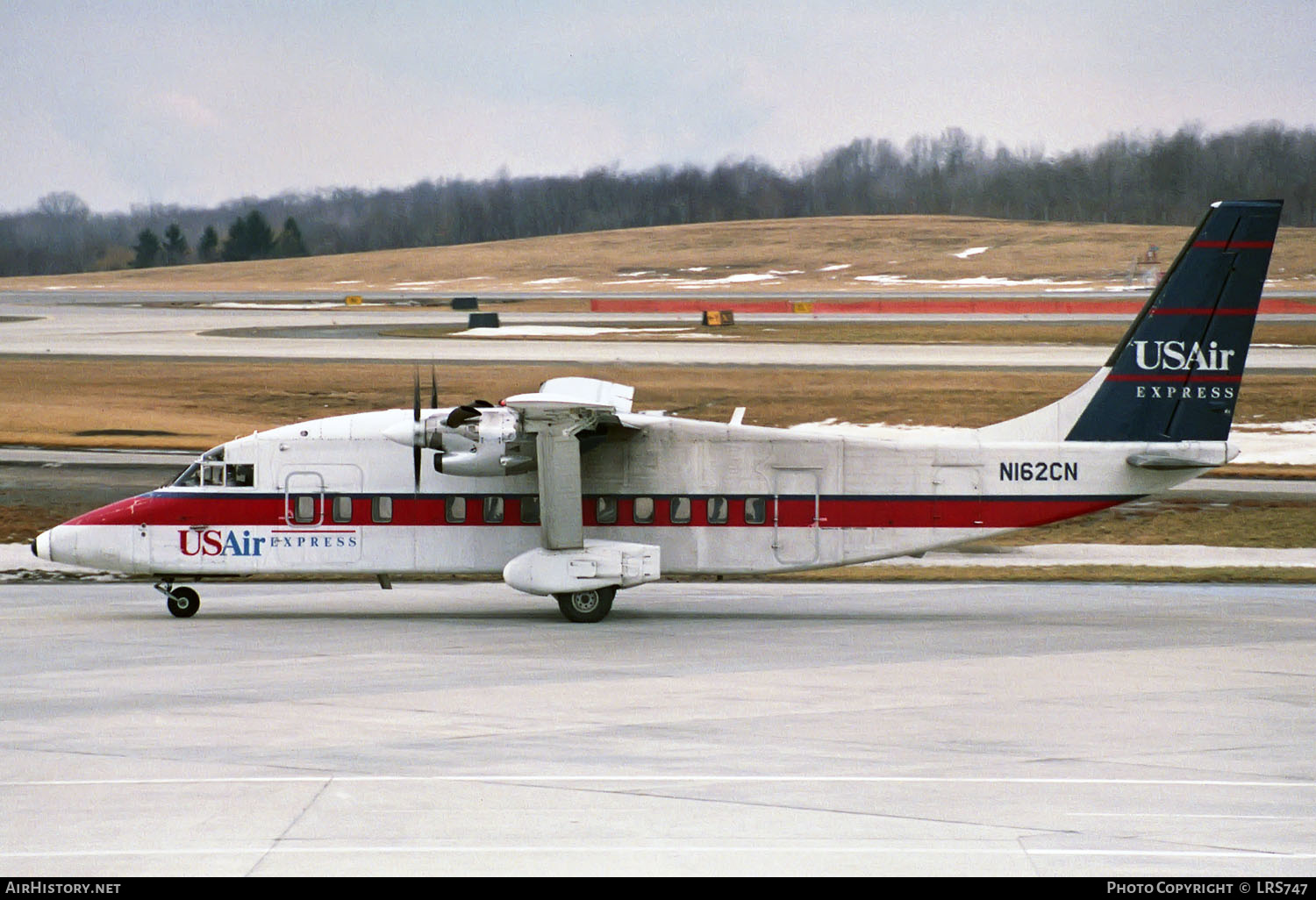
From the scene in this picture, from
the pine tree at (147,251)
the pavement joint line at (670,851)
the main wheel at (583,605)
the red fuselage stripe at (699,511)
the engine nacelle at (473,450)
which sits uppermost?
the pine tree at (147,251)

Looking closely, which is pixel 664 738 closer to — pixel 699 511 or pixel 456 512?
pixel 699 511

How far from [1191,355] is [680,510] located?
28.3 ft

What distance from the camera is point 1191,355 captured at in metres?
23.3

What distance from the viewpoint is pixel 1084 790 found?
12.7 metres

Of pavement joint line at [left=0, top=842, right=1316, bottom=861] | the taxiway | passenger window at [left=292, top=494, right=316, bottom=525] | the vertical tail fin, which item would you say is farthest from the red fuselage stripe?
pavement joint line at [left=0, top=842, right=1316, bottom=861]

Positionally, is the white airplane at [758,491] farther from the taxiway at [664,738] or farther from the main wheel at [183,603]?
the taxiway at [664,738]

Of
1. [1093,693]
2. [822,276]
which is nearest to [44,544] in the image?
[1093,693]

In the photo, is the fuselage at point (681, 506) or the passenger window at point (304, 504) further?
the passenger window at point (304, 504)

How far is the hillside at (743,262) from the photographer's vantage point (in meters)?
126

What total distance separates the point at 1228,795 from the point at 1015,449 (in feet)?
36.7

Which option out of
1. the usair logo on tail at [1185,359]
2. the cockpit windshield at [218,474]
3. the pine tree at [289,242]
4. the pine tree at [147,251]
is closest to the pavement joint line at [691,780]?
the cockpit windshield at [218,474]

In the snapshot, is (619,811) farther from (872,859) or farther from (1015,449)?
(1015,449)

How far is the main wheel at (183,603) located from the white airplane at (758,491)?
0.07 ft

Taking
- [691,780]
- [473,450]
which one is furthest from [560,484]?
[691,780]
